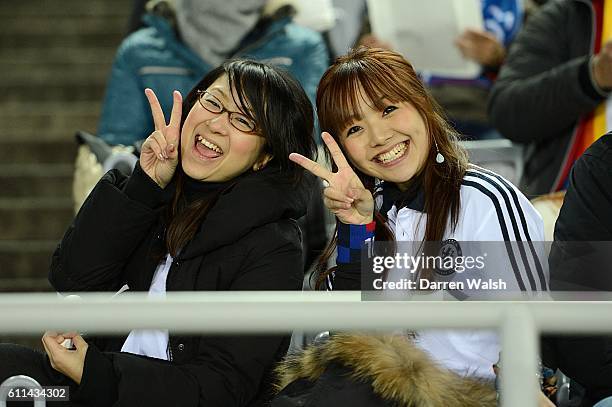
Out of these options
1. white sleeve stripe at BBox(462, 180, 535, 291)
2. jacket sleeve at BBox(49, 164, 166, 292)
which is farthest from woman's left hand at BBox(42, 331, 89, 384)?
white sleeve stripe at BBox(462, 180, 535, 291)

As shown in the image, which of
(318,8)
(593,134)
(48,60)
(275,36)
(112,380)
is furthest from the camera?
(48,60)

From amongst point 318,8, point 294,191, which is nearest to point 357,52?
point 294,191

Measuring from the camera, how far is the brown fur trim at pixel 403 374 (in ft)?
6.67

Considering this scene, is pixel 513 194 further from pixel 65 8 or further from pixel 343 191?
pixel 65 8

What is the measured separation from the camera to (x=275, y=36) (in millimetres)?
3961

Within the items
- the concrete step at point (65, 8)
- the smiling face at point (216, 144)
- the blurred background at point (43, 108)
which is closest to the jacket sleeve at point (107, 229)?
the smiling face at point (216, 144)

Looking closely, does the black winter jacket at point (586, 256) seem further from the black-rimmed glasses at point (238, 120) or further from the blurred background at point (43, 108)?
the blurred background at point (43, 108)

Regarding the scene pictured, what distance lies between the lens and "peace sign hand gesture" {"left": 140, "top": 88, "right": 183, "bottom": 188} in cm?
256

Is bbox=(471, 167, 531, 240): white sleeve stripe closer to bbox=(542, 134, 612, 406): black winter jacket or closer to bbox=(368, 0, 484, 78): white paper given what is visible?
bbox=(542, 134, 612, 406): black winter jacket

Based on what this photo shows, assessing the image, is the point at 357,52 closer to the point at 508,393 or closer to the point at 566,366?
the point at 566,366

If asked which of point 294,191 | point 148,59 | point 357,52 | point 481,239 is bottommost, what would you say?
point 481,239

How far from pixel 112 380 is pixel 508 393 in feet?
3.35

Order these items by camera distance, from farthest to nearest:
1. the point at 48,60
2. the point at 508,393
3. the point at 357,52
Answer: the point at 48,60 < the point at 357,52 < the point at 508,393

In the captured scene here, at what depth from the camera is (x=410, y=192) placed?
2467 mm
